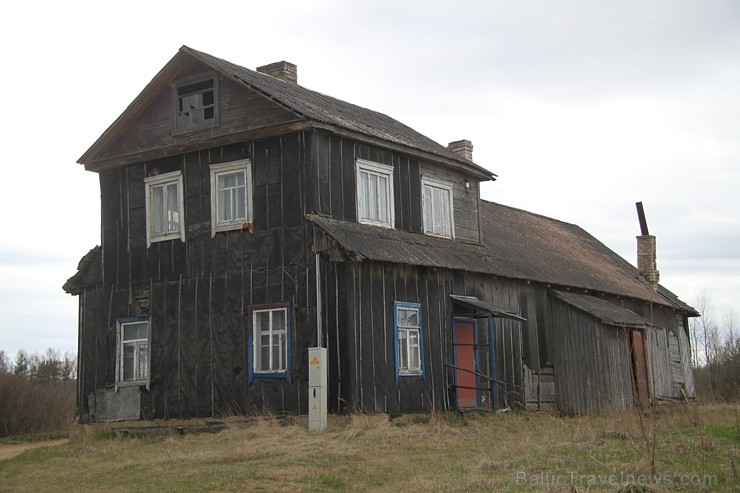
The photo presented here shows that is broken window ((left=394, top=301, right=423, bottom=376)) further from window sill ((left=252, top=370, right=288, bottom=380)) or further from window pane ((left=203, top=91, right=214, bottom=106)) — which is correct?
window pane ((left=203, top=91, right=214, bottom=106))

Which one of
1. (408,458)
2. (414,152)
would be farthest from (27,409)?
(408,458)

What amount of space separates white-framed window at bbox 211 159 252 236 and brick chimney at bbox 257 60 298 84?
518 centimetres

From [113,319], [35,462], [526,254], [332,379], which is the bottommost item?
[35,462]

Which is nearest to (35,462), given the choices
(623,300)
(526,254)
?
(526,254)

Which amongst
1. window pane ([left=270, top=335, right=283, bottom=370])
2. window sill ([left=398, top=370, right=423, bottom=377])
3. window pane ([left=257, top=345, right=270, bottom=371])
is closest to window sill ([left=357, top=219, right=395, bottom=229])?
window pane ([left=270, top=335, right=283, bottom=370])

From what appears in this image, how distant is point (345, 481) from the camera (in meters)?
12.1

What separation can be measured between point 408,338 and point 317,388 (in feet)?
9.95

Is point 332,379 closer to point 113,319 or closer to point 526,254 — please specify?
point 113,319

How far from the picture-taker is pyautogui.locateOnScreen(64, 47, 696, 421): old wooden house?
61.3 ft

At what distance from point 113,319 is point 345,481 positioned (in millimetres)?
11086

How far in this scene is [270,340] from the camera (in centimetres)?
1897

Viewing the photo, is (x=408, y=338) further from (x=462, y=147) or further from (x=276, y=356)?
(x=462, y=147)

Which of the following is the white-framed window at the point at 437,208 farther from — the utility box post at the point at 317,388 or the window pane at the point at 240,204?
the utility box post at the point at 317,388

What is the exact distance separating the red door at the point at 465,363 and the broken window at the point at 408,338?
55.0 inches
